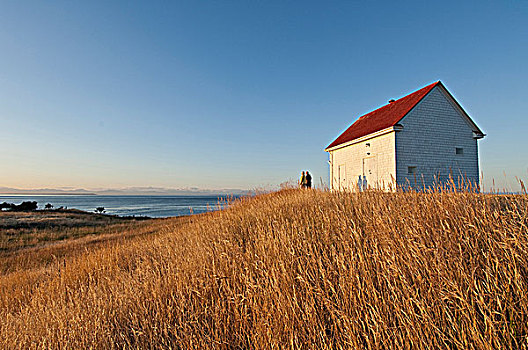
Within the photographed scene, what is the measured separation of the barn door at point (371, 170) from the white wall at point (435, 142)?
155cm

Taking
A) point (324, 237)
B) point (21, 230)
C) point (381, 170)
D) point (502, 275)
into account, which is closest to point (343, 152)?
point (381, 170)

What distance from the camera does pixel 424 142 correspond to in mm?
14156

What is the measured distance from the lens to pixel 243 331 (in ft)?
8.99

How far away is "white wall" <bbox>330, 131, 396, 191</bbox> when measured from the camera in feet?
46.0

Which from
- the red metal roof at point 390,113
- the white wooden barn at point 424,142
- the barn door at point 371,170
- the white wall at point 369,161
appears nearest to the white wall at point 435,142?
the white wooden barn at point 424,142

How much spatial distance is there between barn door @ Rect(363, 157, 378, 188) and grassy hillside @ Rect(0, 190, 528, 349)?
10.5 metres

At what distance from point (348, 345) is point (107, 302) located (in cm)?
358

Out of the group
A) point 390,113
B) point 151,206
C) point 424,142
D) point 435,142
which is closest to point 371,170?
point 424,142

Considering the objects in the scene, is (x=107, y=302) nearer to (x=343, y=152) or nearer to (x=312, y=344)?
(x=312, y=344)

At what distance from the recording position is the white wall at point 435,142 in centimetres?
1387

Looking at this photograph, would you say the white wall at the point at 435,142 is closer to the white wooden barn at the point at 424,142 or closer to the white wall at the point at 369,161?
the white wooden barn at the point at 424,142

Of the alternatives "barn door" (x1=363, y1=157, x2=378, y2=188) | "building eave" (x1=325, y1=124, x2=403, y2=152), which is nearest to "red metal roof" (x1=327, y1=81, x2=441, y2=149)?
"building eave" (x1=325, y1=124, x2=403, y2=152)

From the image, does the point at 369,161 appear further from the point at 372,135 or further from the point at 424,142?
the point at 424,142

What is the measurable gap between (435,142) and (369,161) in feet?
11.5
